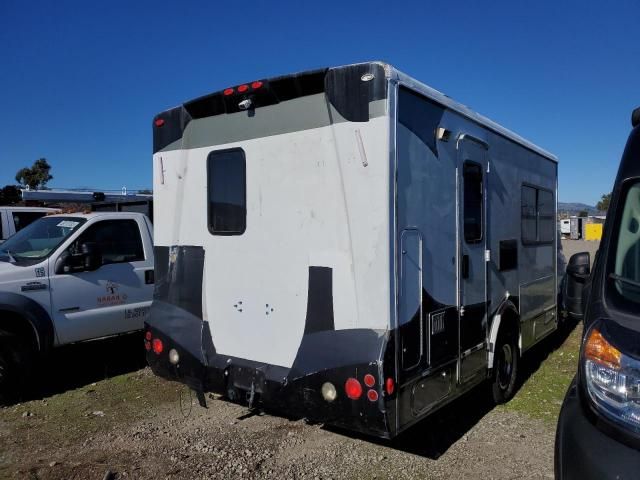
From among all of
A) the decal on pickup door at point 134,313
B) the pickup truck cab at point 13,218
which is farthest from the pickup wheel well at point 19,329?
the pickup truck cab at point 13,218

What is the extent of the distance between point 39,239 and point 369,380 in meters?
4.72

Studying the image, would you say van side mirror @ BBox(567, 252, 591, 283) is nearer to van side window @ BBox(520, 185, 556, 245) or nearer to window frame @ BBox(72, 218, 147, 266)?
van side window @ BBox(520, 185, 556, 245)

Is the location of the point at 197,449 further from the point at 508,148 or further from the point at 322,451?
the point at 508,148

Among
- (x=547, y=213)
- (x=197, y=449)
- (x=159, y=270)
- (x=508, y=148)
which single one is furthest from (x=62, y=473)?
(x=547, y=213)

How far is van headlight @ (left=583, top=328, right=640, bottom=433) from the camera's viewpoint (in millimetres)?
1995

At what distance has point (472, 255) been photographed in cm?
440

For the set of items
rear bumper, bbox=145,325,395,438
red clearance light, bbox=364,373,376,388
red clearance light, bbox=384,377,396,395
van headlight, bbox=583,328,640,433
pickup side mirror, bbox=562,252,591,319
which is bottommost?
rear bumper, bbox=145,325,395,438

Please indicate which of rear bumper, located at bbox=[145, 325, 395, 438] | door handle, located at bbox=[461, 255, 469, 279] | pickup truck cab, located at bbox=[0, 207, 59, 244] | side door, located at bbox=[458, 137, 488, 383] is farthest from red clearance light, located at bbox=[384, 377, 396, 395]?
pickup truck cab, located at bbox=[0, 207, 59, 244]

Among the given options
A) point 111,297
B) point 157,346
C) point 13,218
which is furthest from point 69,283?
point 13,218

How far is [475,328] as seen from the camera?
14.6 feet

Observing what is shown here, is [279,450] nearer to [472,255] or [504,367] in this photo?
[472,255]

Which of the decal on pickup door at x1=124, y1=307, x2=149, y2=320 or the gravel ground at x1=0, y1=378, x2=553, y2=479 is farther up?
the decal on pickup door at x1=124, y1=307, x2=149, y2=320

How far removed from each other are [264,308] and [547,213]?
15.3 feet

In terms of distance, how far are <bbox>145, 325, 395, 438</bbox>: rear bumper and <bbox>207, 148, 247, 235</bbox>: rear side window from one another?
1017mm
